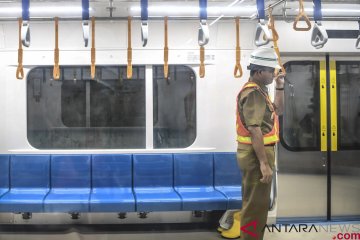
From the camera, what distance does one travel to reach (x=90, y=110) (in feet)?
16.4

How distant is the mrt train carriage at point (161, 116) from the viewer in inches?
191

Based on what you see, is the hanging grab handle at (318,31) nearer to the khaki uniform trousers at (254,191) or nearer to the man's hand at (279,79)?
the man's hand at (279,79)

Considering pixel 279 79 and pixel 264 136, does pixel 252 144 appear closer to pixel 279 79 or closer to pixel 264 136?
pixel 264 136

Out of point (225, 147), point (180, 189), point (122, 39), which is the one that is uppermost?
point (122, 39)

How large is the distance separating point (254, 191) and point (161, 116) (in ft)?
5.84

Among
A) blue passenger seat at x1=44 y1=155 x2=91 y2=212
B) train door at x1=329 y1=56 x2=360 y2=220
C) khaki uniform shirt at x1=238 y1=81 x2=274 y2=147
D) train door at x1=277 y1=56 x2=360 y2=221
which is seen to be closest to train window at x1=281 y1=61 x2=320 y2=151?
train door at x1=277 y1=56 x2=360 y2=221

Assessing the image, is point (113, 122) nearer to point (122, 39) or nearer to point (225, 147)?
point (122, 39)

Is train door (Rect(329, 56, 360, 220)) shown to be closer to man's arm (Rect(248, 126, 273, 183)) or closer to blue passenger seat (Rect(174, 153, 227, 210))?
blue passenger seat (Rect(174, 153, 227, 210))

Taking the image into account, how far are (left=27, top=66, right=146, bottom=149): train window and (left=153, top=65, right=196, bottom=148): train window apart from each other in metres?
0.16

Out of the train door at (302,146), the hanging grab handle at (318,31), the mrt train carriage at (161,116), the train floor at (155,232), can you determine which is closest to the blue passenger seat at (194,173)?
the mrt train carriage at (161,116)

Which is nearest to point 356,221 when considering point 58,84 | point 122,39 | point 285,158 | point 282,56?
point 285,158

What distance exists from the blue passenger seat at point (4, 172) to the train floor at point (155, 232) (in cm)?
49

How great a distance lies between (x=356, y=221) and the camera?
517 centimetres

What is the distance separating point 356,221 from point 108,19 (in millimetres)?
3502
